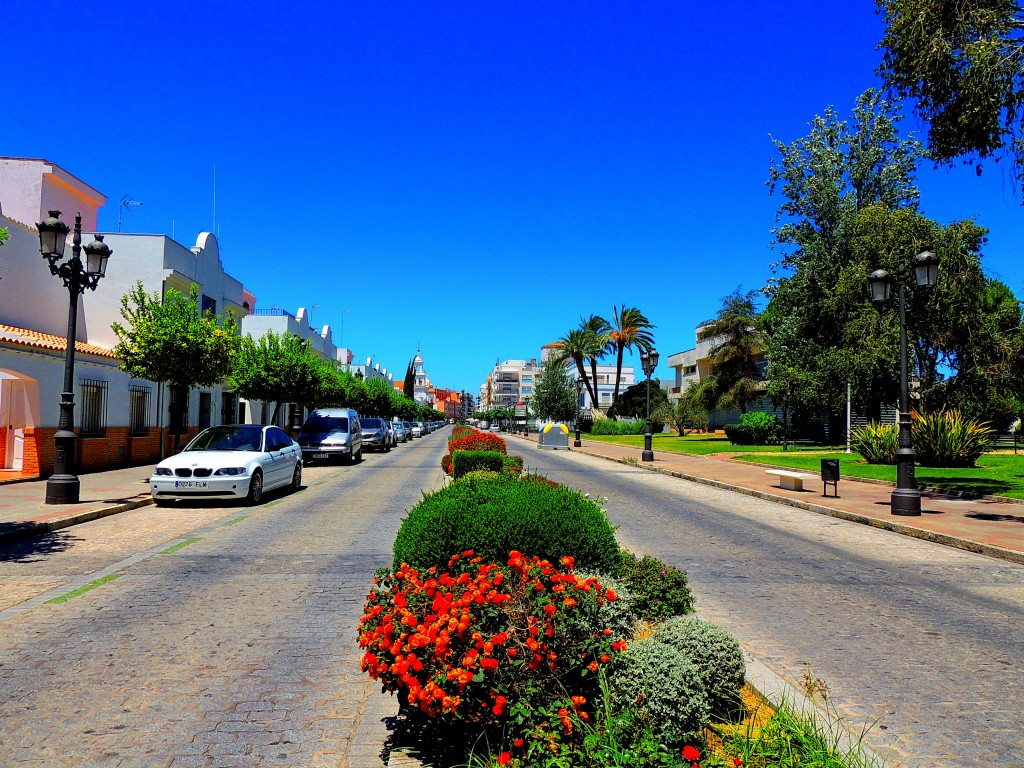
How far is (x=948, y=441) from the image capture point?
24094mm

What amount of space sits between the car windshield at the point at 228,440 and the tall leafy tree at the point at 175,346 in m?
3.01

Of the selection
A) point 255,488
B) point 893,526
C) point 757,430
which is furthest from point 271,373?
point 757,430

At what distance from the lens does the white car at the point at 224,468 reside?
13969 millimetres

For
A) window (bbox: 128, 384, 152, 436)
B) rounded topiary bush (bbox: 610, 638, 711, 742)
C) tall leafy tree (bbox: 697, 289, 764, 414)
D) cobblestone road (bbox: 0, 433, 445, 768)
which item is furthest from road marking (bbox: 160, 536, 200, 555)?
tall leafy tree (bbox: 697, 289, 764, 414)

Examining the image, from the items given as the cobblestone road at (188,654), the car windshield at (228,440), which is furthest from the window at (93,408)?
the cobblestone road at (188,654)

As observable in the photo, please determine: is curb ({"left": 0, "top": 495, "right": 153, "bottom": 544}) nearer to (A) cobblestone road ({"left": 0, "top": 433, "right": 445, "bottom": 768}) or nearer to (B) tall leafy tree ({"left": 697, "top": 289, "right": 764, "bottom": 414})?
(A) cobblestone road ({"left": 0, "top": 433, "right": 445, "bottom": 768})

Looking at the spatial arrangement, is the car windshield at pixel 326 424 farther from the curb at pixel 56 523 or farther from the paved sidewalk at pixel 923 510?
the curb at pixel 56 523

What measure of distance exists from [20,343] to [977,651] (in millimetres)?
20469

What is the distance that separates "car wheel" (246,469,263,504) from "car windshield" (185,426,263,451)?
35.9 inches

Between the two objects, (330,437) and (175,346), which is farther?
(330,437)

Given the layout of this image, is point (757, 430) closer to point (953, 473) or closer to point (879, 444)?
point (879, 444)

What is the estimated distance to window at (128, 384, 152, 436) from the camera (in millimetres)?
24281

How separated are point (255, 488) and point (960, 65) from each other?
52.5ft

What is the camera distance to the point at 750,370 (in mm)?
50344
